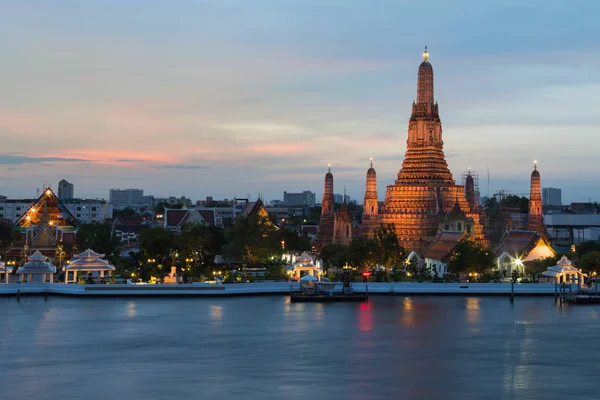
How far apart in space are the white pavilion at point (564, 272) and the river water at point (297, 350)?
25.4ft

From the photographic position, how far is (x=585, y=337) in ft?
162

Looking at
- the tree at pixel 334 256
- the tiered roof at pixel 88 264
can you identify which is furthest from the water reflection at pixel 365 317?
the tiered roof at pixel 88 264

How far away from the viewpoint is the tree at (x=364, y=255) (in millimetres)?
76812

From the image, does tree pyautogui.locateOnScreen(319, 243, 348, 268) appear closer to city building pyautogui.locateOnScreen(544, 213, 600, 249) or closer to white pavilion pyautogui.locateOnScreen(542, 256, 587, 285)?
white pavilion pyautogui.locateOnScreen(542, 256, 587, 285)

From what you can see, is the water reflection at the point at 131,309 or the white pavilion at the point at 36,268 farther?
the white pavilion at the point at 36,268

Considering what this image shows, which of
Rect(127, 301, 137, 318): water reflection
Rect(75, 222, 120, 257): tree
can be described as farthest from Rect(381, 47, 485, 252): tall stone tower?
Rect(127, 301, 137, 318): water reflection

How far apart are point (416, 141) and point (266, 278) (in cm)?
2688

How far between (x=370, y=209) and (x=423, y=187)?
547 cm

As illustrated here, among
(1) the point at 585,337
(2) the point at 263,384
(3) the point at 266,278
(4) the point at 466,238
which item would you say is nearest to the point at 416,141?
(4) the point at 466,238

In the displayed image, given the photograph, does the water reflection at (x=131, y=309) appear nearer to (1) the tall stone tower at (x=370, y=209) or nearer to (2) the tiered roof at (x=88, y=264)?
(2) the tiered roof at (x=88, y=264)

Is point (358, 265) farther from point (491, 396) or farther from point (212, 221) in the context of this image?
point (212, 221)

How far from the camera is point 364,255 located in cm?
7681

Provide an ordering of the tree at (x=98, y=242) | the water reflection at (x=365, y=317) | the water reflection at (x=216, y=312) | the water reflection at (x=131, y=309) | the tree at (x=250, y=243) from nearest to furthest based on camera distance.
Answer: the water reflection at (x=365, y=317) < the water reflection at (x=216, y=312) < the water reflection at (x=131, y=309) < the tree at (x=250, y=243) < the tree at (x=98, y=242)

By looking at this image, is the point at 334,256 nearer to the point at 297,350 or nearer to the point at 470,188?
the point at 470,188
